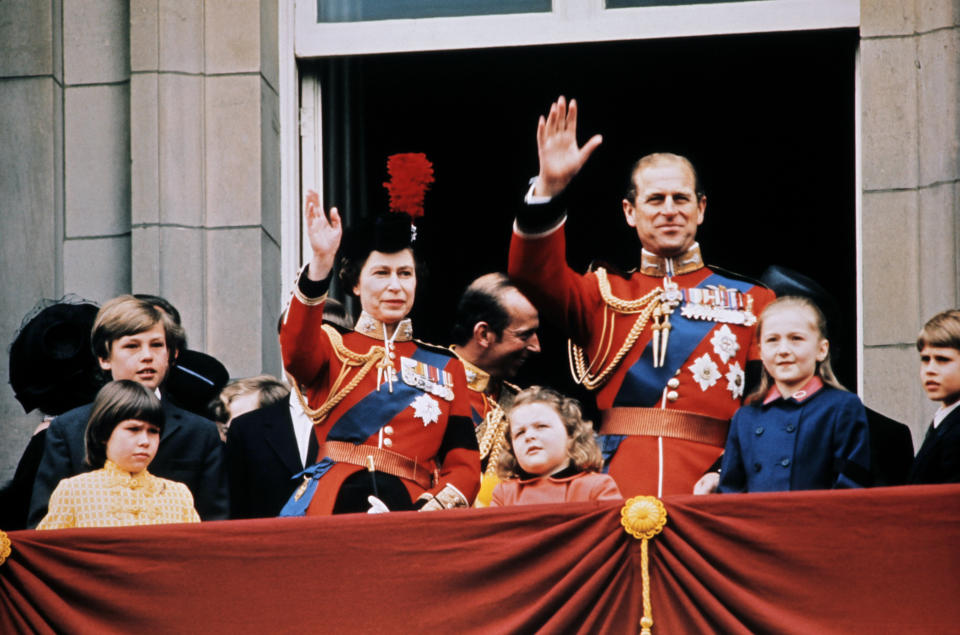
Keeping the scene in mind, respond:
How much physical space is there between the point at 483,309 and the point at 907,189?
6.62 feet

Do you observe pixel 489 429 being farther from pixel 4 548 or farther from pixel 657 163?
pixel 4 548

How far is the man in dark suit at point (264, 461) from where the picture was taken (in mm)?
7020

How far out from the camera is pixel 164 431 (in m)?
6.71

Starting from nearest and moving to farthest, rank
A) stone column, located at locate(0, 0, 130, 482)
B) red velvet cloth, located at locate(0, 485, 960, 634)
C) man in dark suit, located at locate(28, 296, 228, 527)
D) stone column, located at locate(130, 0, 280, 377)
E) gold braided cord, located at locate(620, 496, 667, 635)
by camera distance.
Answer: red velvet cloth, located at locate(0, 485, 960, 634), gold braided cord, located at locate(620, 496, 667, 635), man in dark suit, located at locate(28, 296, 228, 527), stone column, located at locate(130, 0, 280, 377), stone column, located at locate(0, 0, 130, 482)

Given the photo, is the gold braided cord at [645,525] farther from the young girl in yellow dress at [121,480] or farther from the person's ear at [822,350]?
the young girl in yellow dress at [121,480]

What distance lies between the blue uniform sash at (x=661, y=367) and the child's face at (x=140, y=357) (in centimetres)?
166

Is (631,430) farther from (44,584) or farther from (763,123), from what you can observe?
(763,123)

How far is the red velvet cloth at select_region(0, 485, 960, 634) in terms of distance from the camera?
5699mm

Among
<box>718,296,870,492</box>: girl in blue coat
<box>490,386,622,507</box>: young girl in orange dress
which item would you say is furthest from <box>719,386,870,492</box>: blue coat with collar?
<box>490,386,622,507</box>: young girl in orange dress

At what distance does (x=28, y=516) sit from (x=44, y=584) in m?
0.68

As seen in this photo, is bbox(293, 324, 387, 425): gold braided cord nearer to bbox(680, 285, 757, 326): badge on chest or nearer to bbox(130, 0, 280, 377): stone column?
Result: bbox(680, 285, 757, 326): badge on chest

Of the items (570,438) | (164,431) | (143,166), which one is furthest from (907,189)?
(164,431)

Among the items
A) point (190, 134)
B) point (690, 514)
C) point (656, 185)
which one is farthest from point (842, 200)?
point (690, 514)

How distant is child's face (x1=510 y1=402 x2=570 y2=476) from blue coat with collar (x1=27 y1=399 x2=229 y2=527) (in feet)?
3.64
